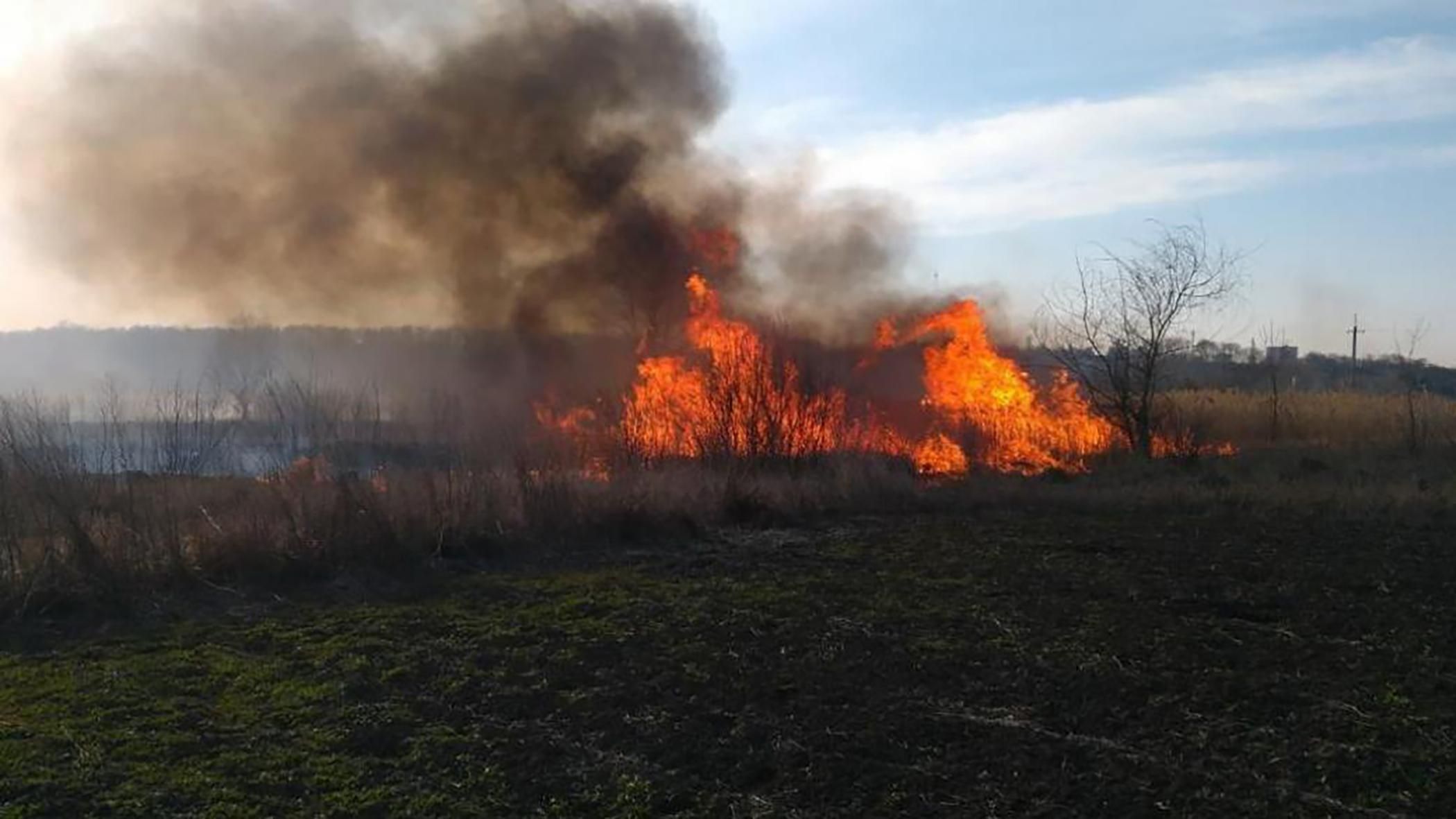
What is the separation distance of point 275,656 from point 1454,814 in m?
8.62

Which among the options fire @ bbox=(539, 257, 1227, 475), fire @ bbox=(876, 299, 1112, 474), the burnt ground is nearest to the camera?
the burnt ground

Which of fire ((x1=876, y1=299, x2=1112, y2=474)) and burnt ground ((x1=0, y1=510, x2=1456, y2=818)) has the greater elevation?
fire ((x1=876, y1=299, x2=1112, y2=474))

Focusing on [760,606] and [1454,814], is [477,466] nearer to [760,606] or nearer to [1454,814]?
[760,606]

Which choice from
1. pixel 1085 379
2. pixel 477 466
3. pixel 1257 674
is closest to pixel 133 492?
pixel 477 466

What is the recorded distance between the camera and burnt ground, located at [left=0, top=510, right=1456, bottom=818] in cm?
626

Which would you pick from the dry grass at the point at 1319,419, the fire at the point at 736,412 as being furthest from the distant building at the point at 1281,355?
the fire at the point at 736,412

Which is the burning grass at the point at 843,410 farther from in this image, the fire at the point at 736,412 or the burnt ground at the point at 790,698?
the burnt ground at the point at 790,698

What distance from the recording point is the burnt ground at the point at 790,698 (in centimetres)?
626

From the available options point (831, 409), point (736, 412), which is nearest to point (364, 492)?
point (736, 412)

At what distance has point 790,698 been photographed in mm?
8047

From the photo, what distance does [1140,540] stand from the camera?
1471 centimetres

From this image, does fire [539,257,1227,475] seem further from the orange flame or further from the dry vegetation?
the dry vegetation

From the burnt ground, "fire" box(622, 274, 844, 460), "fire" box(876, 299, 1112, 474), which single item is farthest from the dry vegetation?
"fire" box(876, 299, 1112, 474)

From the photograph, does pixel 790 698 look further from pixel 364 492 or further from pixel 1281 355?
pixel 1281 355
